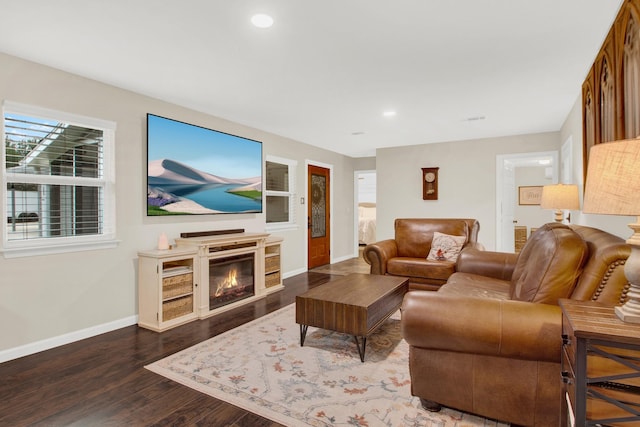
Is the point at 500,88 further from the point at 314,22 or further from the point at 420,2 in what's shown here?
the point at 314,22

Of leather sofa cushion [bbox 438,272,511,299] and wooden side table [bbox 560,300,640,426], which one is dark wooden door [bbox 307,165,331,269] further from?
wooden side table [bbox 560,300,640,426]

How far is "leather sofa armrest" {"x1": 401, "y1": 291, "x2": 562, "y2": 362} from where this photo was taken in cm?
163

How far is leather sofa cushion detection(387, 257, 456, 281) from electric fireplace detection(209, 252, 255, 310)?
1.74 meters

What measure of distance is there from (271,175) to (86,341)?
3.23 metres

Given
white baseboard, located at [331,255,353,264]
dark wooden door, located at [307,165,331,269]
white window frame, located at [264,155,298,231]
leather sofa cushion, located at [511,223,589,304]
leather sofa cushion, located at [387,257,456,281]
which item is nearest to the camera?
leather sofa cushion, located at [511,223,589,304]

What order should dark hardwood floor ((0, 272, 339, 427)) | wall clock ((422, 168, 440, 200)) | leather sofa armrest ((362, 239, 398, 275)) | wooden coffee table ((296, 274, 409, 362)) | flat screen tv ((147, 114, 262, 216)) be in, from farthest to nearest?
→ wall clock ((422, 168, 440, 200)) → leather sofa armrest ((362, 239, 398, 275)) → flat screen tv ((147, 114, 262, 216)) → wooden coffee table ((296, 274, 409, 362)) → dark hardwood floor ((0, 272, 339, 427))

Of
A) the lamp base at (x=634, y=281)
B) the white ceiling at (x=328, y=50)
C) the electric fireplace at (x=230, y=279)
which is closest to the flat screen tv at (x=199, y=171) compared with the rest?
the white ceiling at (x=328, y=50)

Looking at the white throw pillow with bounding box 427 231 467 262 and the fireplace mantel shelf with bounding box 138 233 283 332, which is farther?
the white throw pillow with bounding box 427 231 467 262

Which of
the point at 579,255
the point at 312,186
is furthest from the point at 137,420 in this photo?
the point at 312,186

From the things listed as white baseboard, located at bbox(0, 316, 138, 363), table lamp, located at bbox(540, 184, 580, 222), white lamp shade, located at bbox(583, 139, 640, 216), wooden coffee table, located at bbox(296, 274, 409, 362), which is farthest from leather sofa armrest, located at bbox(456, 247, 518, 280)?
white baseboard, located at bbox(0, 316, 138, 363)

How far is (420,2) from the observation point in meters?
1.96

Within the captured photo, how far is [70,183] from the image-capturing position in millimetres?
3027

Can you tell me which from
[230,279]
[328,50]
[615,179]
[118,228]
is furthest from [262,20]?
[230,279]

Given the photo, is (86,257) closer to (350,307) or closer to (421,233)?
(350,307)
